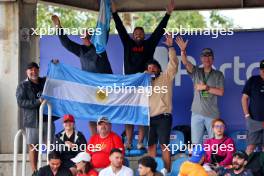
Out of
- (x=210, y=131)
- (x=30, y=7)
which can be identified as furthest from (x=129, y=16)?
(x=210, y=131)

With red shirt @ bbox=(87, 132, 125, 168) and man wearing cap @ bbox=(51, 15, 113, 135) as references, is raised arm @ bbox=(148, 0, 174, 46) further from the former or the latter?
red shirt @ bbox=(87, 132, 125, 168)

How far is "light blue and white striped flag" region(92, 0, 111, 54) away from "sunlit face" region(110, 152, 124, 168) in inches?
114

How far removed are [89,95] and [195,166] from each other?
332cm

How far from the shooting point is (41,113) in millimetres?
13805

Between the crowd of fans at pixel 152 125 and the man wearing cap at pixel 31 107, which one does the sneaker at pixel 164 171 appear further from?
the man wearing cap at pixel 31 107

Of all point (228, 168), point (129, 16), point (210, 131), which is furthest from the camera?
point (129, 16)

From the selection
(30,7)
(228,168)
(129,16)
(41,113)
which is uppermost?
(129,16)

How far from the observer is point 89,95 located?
50.7 feet

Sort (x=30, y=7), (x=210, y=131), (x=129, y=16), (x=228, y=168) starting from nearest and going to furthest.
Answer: (x=228, y=168), (x=210, y=131), (x=30, y=7), (x=129, y=16)

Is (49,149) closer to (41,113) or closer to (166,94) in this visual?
(41,113)

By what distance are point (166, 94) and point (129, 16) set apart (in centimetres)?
1731

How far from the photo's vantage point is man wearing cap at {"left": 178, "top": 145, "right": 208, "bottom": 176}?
12.7m
